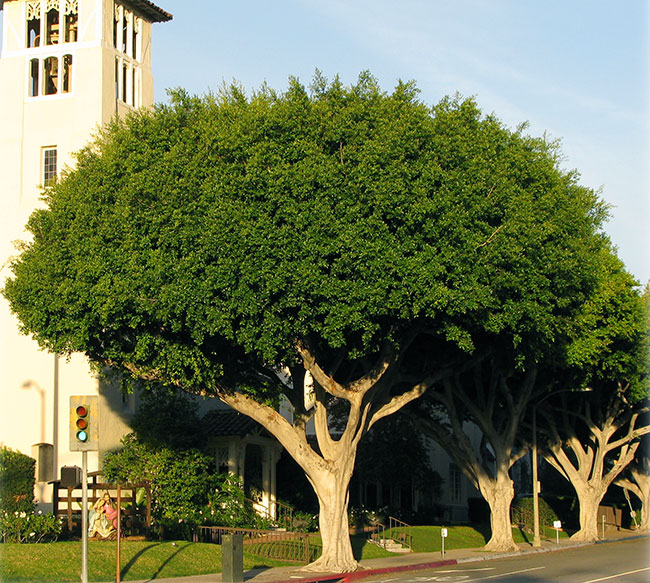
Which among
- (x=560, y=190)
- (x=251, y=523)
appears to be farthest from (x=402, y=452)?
(x=560, y=190)

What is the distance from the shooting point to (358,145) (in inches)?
969

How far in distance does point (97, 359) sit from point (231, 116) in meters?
8.34

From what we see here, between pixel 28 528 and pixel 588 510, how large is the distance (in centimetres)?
2726

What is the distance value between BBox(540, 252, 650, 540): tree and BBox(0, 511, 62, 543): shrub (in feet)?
59.1

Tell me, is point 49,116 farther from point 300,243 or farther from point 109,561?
point 109,561

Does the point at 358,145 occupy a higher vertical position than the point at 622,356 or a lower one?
higher

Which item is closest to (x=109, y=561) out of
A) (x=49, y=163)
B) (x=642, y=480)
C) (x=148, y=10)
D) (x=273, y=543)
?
(x=273, y=543)

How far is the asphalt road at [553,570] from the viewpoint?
24330 mm

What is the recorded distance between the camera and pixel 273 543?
101 feet

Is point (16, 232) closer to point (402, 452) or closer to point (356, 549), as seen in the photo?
point (356, 549)

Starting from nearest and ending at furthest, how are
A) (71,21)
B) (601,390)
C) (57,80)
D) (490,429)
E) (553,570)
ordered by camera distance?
(553,570), (57,80), (490,429), (71,21), (601,390)

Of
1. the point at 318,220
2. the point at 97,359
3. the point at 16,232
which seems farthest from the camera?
A: the point at 16,232

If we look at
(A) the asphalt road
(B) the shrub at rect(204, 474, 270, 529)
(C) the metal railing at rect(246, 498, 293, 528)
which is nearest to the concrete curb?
(A) the asphalt road

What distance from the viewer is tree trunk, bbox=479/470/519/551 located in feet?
120
